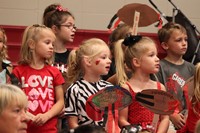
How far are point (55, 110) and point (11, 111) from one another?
0.82 metres

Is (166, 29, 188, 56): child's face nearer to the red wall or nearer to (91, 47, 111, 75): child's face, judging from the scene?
(91, 47, 111, 75): child's face

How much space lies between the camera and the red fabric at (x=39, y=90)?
140 inches

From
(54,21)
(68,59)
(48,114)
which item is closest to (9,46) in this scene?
(54,21)

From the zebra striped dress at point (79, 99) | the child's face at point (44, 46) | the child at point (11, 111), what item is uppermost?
the child's face at point (44, 46)

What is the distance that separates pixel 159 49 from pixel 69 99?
8.54 ft

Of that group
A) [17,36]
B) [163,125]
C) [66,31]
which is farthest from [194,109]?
[17,36]

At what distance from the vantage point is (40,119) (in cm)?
350

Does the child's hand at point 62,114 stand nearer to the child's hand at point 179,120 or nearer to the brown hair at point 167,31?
the child's hand at point 179,120

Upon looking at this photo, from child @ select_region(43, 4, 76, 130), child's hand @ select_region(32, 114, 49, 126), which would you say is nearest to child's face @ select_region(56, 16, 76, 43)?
child @ select_region(43, 4, 76, 130)

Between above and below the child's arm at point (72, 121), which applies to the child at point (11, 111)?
above

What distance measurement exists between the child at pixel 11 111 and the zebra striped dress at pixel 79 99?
2.40 ft

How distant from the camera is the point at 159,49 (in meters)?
5.96

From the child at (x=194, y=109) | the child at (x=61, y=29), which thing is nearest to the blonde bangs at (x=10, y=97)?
the child at (x=61, y=29)

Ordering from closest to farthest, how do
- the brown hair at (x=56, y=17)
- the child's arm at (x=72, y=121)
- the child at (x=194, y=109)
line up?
the child's arm at (x=72, y=121) → the child at (x=194, y=109) → the brown hair at (x=56, y=17)
